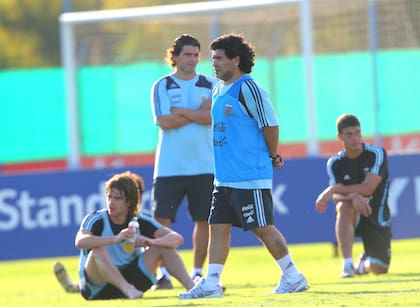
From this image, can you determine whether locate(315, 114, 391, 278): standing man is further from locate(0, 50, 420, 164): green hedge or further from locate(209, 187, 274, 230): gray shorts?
locate(0, 50, 420, 164): green hedge

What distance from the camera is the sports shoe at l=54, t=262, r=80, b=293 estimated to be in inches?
510

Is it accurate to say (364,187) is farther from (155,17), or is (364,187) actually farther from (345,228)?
(155,17)

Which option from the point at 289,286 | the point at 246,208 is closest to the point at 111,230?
the point at 246,208

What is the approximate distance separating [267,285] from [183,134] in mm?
1570

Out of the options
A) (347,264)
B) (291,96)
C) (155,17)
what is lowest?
(347,264)

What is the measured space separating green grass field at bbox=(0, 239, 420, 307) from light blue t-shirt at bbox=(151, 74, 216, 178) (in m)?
1.12

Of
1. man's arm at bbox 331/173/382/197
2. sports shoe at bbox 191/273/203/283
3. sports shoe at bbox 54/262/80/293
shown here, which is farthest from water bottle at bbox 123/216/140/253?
man's arm at bbox 331/173/382/197

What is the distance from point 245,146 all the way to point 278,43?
11702mm

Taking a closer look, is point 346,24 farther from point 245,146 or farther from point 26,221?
point 245,146

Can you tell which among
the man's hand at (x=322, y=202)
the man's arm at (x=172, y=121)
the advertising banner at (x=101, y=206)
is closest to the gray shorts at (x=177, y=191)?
the man's arm at (x=172, y=121)

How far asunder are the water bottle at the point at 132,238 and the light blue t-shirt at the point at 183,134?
4.88ft

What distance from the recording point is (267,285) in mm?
12438

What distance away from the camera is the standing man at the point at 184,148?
12.6m

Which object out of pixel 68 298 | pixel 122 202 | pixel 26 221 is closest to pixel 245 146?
pixel 122 202
